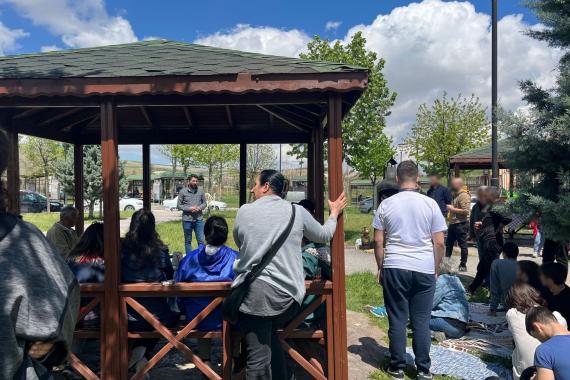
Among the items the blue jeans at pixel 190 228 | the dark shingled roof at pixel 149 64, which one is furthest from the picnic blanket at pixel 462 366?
the blue jeans at pixel 190 228

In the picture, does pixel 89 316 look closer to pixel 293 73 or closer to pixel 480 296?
pixel 293 73

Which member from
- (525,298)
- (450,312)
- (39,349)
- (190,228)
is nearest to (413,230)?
(525,298)

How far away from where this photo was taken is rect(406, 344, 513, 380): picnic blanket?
426 cm

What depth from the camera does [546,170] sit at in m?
4.27

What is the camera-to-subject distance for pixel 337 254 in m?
3.75

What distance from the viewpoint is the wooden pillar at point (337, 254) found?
3.74 metres

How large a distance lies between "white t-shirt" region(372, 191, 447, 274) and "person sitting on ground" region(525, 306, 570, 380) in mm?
1129

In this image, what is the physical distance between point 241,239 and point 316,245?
4.45ft

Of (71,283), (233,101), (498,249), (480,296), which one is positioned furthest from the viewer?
(480,296)

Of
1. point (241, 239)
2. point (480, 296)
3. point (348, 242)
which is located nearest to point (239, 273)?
point (241, 239)

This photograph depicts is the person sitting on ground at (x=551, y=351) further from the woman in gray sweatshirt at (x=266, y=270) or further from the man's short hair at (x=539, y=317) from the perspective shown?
the woman in gray sweatshirt at (x=266, y=270)

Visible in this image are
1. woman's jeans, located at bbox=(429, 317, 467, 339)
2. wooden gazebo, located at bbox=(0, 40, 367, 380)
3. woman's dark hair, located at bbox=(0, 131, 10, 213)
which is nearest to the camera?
woman's dark hair, located at bbox=(0, 131, 10, 213)

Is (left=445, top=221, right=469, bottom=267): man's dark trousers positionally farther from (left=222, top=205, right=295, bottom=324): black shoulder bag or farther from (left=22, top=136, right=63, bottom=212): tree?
(left=22, top=136, right=63, bottom=212): tree

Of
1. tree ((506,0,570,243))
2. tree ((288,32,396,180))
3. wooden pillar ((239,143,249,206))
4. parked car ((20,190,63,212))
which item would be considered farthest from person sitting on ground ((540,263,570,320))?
parked car ((20,190,63,212))
